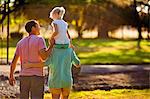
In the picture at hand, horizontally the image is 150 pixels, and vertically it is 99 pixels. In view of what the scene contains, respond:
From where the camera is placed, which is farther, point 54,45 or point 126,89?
point 126,89

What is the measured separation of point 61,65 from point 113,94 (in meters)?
4.93

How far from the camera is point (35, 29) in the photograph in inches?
296

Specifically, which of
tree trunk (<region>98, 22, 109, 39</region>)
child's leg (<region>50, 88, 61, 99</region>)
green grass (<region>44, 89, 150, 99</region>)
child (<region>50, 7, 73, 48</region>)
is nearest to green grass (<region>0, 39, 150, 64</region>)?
tree trunk (<region>98, 22, 109, 39</region>)

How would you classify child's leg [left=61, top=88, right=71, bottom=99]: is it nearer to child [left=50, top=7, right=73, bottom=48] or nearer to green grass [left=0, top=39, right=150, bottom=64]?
child [left=50, top=7, right=73, bottom=48]

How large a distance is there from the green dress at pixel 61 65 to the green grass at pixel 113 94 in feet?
12.5

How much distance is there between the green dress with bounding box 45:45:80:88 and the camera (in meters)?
7.69

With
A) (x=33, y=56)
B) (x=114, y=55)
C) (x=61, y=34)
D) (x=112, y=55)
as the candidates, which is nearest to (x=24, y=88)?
(x=33, y=56)

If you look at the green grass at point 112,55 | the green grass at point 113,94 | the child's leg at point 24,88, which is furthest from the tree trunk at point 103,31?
the child's leg at point 24,88

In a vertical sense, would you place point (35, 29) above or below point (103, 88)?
above

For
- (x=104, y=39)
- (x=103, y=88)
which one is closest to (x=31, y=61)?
(x=103, y=88)

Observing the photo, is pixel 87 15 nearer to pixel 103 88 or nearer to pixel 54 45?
pixel 103 88

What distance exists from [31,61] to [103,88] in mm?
6311

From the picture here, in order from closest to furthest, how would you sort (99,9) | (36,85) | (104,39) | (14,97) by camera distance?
(36,85) < (14,97) < (99,9) < (104,39)

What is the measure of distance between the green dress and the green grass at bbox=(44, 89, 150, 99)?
380 centimetres
